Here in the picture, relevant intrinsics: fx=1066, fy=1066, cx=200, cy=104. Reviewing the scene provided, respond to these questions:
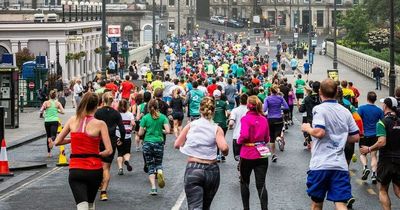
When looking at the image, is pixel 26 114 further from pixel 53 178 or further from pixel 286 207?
pixel 286 207

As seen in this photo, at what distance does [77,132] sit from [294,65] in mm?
63698

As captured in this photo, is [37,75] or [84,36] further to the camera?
[84,36]

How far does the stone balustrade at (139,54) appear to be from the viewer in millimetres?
87625

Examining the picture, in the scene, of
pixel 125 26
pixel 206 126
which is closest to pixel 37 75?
pixel 206 126

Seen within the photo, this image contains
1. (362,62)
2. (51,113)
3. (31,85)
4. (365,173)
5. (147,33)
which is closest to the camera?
(365,173)

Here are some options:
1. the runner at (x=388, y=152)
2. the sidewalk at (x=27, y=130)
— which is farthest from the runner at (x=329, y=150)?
the sidewalk at (x=27, y=130)

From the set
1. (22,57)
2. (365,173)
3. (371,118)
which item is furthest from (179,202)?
(22,57)

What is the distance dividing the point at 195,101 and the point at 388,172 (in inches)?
534

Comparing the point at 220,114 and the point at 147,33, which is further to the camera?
the point at 147,33

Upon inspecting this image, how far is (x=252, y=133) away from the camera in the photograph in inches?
599

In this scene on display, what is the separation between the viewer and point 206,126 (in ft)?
42.7

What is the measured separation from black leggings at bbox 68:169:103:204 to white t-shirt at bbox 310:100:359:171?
2.55 m

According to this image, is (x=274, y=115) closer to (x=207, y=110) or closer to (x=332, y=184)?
(x=207, y=110)

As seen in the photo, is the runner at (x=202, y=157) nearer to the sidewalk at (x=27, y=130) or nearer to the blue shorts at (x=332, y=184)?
the blue shorts at (x=332, y=184)
